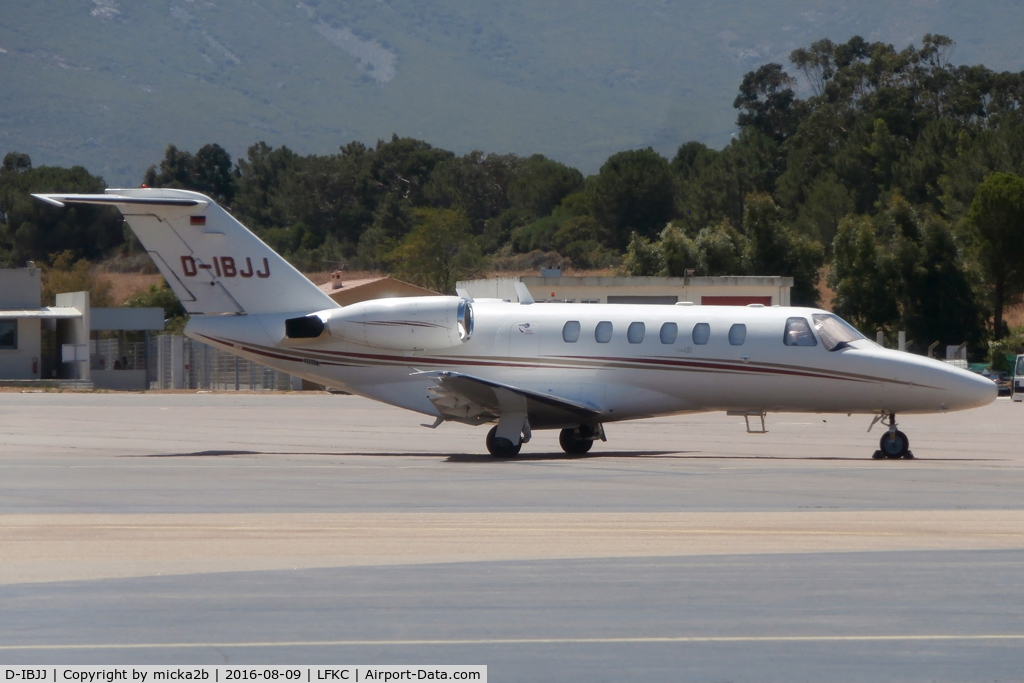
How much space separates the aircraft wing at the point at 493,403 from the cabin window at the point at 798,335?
3.13 metres

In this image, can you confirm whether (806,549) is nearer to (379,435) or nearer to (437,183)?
(379,435)

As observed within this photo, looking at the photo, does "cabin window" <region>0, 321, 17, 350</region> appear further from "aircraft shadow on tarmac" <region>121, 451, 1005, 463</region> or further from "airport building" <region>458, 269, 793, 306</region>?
"aircraft shadow on tarmac" <region>121, 451, 1005, 463</region>

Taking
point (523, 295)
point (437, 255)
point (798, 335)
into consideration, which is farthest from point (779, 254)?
point (798, 335)

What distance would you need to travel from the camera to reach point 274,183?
4862 inches

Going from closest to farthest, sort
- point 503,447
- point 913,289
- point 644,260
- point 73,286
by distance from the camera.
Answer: point 503,447, point 913,289, point 644,260, point 73,286

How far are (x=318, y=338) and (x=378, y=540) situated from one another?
10513 mm

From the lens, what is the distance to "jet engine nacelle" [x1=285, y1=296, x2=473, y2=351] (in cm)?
2041

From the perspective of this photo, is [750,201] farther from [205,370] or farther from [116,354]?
[116,354]

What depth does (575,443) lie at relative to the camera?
21.0 m

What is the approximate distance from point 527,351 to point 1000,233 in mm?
44710

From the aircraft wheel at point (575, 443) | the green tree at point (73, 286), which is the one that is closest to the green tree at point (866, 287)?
the aircraft wheel at point (575, 443)

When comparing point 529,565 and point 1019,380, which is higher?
point 1019,380

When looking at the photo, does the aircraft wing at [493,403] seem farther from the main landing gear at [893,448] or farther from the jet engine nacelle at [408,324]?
the main landing gear at [893,448]

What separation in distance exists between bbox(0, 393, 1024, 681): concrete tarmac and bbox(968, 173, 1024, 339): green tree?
4255 cm
